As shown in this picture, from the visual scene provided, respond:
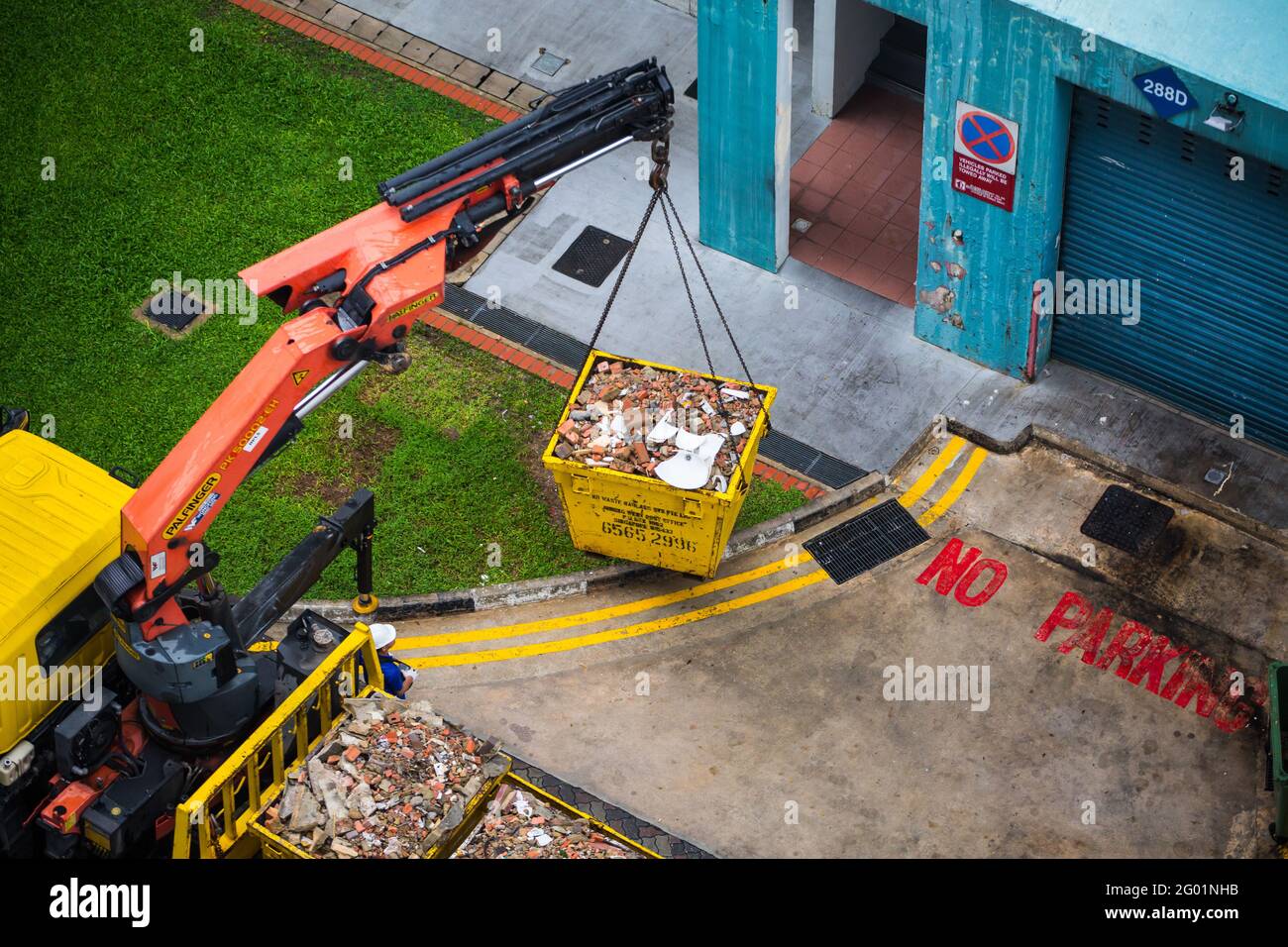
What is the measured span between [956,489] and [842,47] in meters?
5.91

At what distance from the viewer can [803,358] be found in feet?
Answer: 65.6

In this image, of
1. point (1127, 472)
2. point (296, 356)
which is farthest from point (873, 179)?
point (296, 356)

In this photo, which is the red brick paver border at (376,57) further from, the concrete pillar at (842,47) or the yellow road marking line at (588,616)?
the yellow road marking line at (588,616)

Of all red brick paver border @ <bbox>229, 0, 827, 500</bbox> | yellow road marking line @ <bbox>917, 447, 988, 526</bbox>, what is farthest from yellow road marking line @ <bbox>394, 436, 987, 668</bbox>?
yellow road marking line @ <bbox>917, 447, 988, 526</bbox>

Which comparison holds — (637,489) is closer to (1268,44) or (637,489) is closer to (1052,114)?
(1052,114)

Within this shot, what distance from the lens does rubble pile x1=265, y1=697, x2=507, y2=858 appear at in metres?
14.4

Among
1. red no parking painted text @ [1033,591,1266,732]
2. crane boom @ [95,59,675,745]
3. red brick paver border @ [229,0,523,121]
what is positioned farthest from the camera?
red brick paver border @ [229,0,523,121]

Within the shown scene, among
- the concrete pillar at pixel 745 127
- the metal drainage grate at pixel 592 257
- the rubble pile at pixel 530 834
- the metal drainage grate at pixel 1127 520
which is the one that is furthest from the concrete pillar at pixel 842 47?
the rubble pile at pixel 530 834

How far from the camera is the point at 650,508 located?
57.0ft

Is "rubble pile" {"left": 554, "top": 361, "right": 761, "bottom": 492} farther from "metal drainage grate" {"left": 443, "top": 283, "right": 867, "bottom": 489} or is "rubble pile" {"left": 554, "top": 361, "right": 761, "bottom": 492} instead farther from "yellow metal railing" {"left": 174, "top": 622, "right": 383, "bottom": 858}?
"yellow metal railing" {"left": 174, "top": 622, "right": 383, "bottom": 858}

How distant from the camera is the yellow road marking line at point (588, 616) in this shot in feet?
59.0

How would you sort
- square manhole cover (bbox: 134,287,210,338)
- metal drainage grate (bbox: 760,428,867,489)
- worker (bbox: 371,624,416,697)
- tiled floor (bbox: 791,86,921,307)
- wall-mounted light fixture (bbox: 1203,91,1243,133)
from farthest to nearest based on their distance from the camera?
tiled floor (bbox: 791,86,921,307) → square manhole cover (bbox: 134,287,210,338) → metal drainage grate (bbox: 760,428,867,489) → worker (bbox: 371,624,416,697) → wall-mounted light fixture (bbox: 1203,91,1243,133)

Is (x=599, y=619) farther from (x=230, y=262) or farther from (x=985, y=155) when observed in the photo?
(x=230, y=262)

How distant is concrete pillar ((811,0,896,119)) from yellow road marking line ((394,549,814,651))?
6513mm
